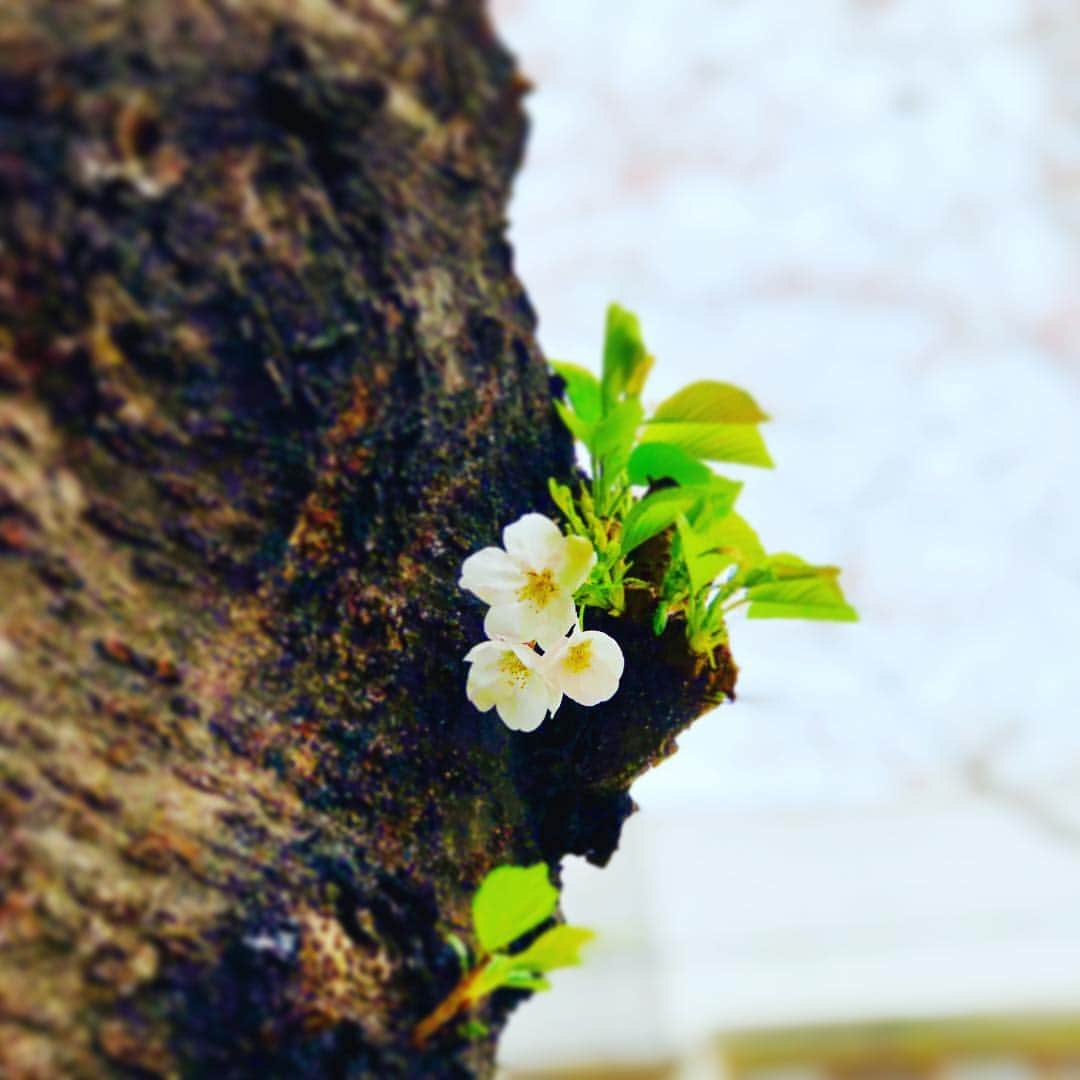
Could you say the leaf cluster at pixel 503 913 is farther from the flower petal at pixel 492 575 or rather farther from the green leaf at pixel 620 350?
the green leaf at pixel 620 350

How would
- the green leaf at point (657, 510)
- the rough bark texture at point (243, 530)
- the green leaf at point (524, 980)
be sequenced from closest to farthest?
the rough bark texture at point (243, 530) < the green leaf at point (524, 980) < the green leaf at point (657, 510)

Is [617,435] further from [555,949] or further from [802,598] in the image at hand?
[555,949]

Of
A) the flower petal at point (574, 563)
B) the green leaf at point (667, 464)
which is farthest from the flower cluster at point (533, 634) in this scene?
the green leaf at point (667, 464)

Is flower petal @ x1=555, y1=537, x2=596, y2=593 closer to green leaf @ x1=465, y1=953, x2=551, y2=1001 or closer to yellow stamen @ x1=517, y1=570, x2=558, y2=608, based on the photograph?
yellow stamen @ x1=517, y1=570, x2=558, y2=608

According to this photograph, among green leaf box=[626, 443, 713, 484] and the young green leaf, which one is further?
green leaf box=[626, 443, 713, 484]

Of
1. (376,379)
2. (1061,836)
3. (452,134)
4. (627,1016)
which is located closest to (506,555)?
(376,379)

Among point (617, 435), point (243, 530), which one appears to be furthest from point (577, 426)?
point (243, 530)

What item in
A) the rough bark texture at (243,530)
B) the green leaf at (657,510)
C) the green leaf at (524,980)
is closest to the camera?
the rough bark texture at (243,530)

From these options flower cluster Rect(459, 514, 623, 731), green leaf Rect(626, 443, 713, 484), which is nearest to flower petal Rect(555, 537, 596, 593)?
flower cluster Rect(459, 514, 623, 731)
